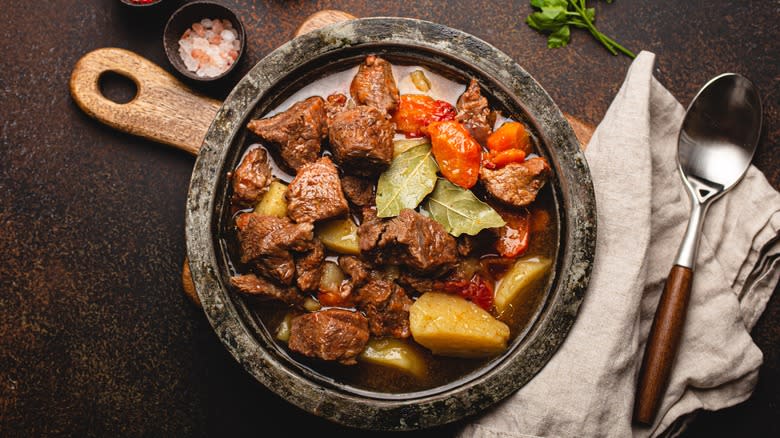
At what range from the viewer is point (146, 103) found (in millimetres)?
3305

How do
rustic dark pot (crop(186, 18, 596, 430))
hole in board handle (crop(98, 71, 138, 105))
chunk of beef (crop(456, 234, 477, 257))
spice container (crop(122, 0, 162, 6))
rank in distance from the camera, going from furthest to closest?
hole in board handle (crop(98, 71, 138, 105))
spice container (crop(122, 0, 162, 6))
chunk of beef (crop(456, 234, 477, 257))
rustic dark pot (crop(186, 18, 596, 430))

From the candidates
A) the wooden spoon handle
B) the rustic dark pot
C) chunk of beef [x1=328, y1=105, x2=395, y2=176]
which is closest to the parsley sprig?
the rustic dark pot

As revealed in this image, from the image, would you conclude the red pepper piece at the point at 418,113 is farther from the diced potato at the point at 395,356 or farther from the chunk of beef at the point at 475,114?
the diced potato at the point at 395,356

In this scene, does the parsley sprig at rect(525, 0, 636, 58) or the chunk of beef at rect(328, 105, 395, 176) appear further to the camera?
the parsley sprig at rect(525, 0, 636, 58)

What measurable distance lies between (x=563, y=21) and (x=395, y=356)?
2.33 metres

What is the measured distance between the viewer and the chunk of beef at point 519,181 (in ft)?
8.99

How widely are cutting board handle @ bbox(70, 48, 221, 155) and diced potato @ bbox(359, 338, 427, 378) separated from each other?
1594mm

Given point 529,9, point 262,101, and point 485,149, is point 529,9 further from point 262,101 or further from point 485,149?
point 262,101

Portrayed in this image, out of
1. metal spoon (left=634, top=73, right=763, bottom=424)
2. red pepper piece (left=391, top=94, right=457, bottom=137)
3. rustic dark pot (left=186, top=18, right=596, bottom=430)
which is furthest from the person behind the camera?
metal spoon (left=634, top=73, right=763, bottom=424)

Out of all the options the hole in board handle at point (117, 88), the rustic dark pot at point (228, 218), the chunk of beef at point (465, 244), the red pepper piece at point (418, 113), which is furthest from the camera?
the hole in board handle at point (117, 88)

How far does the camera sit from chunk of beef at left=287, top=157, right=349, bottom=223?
2678mm

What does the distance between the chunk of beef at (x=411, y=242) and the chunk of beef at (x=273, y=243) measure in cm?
30

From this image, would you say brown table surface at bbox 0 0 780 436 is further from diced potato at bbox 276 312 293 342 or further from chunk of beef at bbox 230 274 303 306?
chunk of beef at bbox 230 274 303 306

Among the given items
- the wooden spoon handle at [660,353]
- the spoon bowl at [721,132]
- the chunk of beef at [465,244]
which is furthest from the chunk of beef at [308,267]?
the spoon bowl at [721,132]
